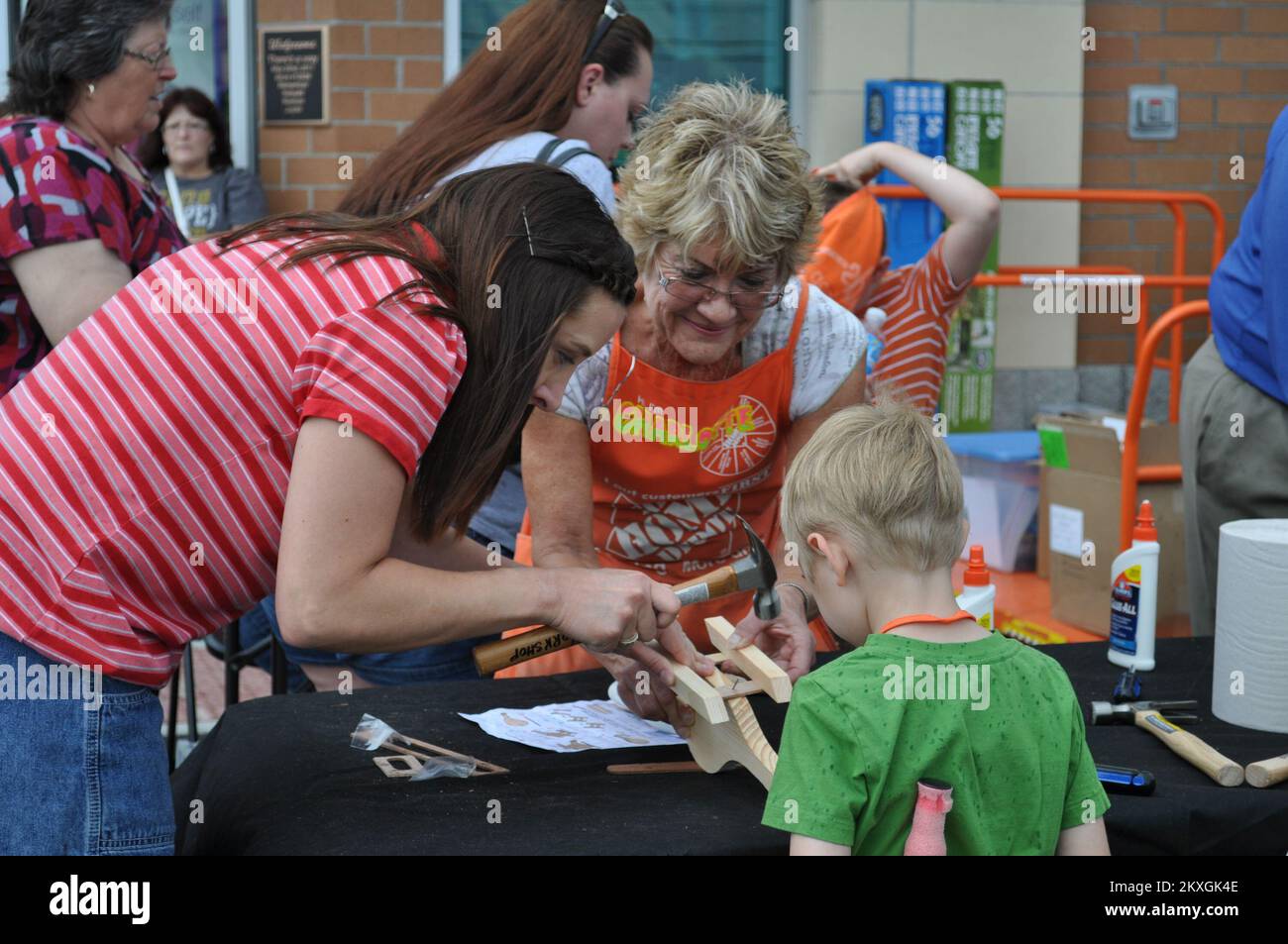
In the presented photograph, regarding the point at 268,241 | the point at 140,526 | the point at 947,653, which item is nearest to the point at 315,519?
the point at 140,526

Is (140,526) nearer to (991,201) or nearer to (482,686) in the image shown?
(482,686)

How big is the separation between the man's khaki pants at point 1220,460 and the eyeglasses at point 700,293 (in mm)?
1187

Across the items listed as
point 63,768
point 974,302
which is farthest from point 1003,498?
point 63,768

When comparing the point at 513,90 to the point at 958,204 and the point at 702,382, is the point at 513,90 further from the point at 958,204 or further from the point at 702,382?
the point at 958,204

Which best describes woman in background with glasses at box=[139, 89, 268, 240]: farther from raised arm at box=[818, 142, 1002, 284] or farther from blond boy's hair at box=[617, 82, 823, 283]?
blond boy's hair at box=[617, 82, 823, 283]

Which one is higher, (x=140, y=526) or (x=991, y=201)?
(x=991, y=201)

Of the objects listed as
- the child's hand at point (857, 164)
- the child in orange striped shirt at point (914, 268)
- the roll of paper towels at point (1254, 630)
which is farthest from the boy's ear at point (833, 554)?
the child's hand at point (857, 164)

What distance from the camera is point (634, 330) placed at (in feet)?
7.79

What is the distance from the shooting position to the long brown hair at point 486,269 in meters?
1.62

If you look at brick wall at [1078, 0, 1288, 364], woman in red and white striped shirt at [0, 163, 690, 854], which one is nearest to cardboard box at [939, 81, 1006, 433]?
brick wall at [1078, 0, 1288, 364]

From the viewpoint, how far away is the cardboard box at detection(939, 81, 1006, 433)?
19.6 ft

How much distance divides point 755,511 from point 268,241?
114 centimetres

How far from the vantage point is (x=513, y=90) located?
272 centimetres

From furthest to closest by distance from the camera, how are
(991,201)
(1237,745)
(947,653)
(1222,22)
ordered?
(1222,22) < (991,201) < (1237,745) < (947,653)
